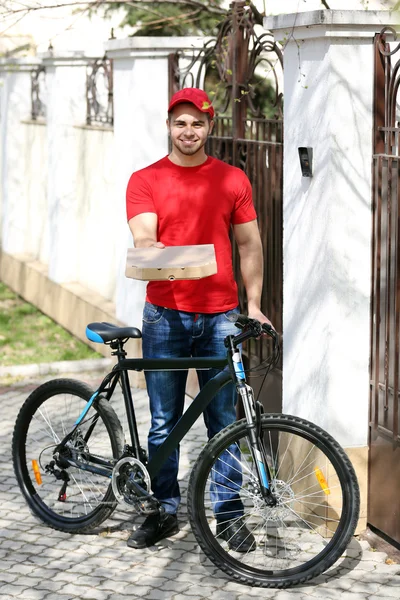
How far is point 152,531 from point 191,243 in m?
1.41

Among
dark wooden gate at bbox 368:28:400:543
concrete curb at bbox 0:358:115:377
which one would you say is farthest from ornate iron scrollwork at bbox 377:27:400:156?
concrete curb at bbox 0:358:115:377

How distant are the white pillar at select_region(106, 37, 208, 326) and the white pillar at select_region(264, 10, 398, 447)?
3.08 metres

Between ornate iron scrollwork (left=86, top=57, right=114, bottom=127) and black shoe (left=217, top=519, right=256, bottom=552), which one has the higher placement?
ornate iron scrollwork (left=86, top=57, right=114, bottom=127)

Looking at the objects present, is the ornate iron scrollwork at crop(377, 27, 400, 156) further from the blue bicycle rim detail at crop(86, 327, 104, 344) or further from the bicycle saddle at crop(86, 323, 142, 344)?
the blue bicycle rim detail at crop(86, 327, 104, 344)

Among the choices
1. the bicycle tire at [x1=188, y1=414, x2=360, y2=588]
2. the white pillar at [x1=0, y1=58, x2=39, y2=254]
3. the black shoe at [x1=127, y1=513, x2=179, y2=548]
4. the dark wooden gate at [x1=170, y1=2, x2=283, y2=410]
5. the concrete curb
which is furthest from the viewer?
the white pillar at [x1=0, y1=58, x2=39, y2=254]

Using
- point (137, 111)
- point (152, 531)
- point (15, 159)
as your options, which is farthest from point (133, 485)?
point (15, 159)

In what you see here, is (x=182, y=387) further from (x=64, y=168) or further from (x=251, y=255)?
(x=64, y=168)

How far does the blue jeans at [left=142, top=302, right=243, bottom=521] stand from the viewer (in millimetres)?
5500

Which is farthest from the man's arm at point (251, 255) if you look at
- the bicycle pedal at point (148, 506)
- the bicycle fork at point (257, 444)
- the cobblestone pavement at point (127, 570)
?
the cobblestone pavement at point (127, 570)

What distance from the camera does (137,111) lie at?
9.19 m

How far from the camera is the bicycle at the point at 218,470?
4988mm

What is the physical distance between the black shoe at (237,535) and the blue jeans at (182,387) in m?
0.05

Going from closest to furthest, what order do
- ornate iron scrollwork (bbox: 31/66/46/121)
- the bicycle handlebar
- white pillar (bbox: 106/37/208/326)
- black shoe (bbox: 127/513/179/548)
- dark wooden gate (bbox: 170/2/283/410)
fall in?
→ the bicycle handlebar, black shoe (bbox: 127/513/179/548), dark wooden gate (bbox: 170/2/283/410), white pillar (bbox: 106/37/208/326), ornate iron scrollwork (bbox: 31/66/46/121)

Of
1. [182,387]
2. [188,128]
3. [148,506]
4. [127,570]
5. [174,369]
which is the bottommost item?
[127,570]
